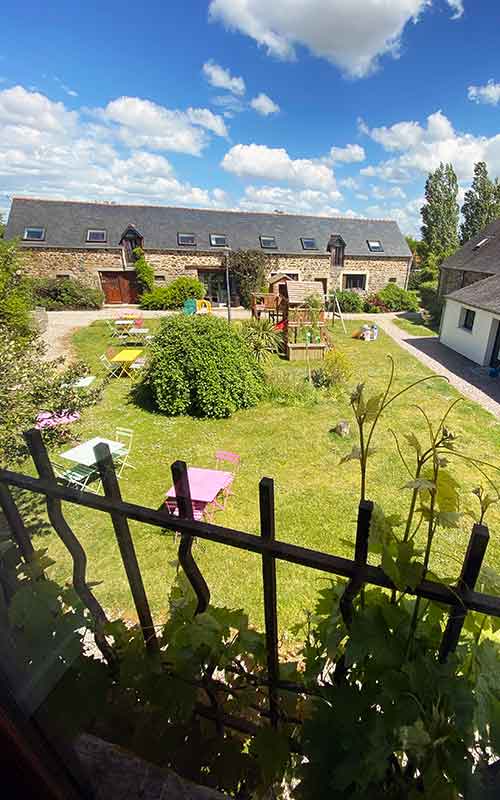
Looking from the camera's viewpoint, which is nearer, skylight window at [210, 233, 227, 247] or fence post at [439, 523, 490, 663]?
fence post at [439, 523, 490, 663]

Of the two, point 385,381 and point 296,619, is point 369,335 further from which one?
point 296,619

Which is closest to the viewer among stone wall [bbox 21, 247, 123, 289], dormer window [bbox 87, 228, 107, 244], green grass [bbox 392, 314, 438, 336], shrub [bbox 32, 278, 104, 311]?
green grass [bbox 392, 314, 438, 336]

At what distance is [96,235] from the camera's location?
2395cm

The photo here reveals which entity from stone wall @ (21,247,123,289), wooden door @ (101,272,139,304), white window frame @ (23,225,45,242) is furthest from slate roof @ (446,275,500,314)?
white window frame @ (23,225,45,242)

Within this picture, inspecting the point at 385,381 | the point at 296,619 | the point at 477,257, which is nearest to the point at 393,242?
the point at 477,257

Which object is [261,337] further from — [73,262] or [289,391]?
[73,262]

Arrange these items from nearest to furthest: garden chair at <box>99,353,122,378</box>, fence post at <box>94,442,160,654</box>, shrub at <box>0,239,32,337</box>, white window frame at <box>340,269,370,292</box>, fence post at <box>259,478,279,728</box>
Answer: fence post at <box>259,478,279,728</box>
fence post at <box>94,442,160,654</box>
shrub at <box>0,239,32,337</box>
garden chair at <box>99,353,122,378</box>
white window frame at <box>340,269,370,292</box>

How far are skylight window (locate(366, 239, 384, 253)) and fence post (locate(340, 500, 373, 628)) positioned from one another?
2857 centimetres

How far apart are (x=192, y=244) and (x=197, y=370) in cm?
1846

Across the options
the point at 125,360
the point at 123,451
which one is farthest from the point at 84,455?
the point at 125,360

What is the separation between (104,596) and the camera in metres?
4.32

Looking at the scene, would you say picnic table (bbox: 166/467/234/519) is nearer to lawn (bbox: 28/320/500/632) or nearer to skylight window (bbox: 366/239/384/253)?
lawn (bbox: 28/320/500/632)

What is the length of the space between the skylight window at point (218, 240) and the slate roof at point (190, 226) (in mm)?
269

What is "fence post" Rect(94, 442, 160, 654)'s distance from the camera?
4.05 feet
